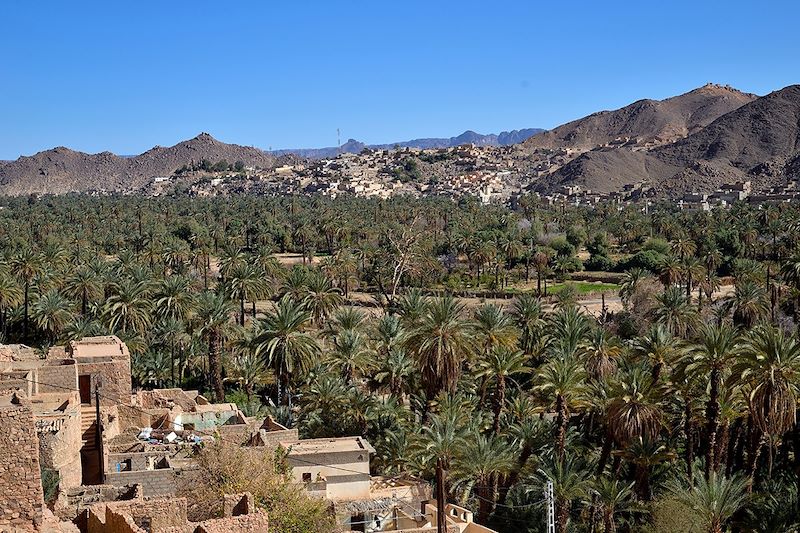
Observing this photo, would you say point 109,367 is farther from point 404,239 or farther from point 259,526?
point 404,239

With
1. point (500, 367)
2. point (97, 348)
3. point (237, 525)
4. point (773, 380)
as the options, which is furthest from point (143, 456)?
point (773, 380)

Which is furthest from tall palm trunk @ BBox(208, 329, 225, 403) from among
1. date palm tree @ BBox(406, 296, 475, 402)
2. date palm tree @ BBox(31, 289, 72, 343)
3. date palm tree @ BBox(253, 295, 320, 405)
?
date palm tree @ BBox(406, 296, 475, 402)

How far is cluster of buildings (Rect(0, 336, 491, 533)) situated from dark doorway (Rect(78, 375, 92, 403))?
0.03 metres

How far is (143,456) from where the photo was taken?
70.8 feet

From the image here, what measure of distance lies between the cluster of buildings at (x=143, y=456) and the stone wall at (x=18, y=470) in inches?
21.5

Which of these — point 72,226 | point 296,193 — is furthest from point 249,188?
point 72,226

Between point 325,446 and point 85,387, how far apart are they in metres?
7.39

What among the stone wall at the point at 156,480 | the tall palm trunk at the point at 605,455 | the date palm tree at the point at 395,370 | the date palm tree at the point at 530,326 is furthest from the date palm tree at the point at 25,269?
the tall palm trunk at the point at 605,455

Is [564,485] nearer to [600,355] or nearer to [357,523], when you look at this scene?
[357,523]

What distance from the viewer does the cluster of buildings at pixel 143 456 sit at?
16156mm

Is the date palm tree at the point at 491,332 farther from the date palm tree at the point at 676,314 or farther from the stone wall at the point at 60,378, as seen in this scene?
the stone wall at the point at 60,378

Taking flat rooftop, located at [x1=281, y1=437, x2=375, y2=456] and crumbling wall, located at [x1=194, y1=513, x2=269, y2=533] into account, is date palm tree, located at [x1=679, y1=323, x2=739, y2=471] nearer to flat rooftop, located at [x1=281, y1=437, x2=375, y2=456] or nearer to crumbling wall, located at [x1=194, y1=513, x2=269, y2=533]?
flat rooftop, located at [x1=281, y1=437, x2=375, y2=456]

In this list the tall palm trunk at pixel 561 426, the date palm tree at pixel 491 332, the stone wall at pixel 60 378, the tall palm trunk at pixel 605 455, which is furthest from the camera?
the date palm tree at pixel 491 332

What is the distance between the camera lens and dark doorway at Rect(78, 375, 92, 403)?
83.0ft
